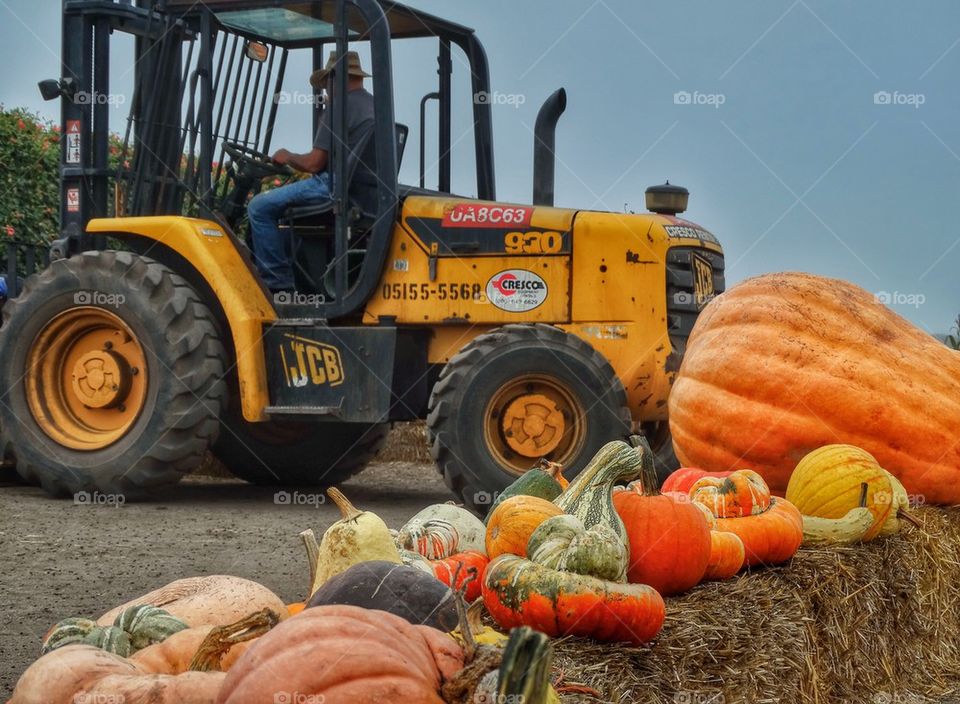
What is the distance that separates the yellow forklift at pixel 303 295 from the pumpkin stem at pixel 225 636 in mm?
5457

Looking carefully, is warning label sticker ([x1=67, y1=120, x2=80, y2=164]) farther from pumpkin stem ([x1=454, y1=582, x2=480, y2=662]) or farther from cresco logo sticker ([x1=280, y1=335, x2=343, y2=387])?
pumpkin stem ([x1=454, y1=582, x2=480, y2=662])

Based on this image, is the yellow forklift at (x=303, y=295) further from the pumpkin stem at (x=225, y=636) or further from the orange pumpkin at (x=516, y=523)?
the pumpkin stem at (x=225, y=636)

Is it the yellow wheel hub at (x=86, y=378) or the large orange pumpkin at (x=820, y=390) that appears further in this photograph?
the yellow wheel hub at (x=86, y=378)

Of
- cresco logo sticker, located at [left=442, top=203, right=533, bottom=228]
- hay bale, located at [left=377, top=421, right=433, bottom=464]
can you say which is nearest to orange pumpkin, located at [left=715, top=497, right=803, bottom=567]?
cresco logo sticker, located at [left=442, top=203, right=533, bottom=228]

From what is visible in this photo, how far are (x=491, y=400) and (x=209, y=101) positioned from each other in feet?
8.98

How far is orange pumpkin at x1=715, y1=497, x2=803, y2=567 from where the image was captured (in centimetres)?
426

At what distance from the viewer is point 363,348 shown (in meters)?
8.42

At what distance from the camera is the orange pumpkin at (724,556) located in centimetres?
408

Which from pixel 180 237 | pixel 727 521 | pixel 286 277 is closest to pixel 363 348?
pixel 286 277

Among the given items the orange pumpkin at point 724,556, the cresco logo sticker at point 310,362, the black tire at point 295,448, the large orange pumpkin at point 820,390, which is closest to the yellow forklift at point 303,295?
the cresco logo sticker at point 310,362

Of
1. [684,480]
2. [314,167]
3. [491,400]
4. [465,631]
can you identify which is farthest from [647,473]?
[314,167]

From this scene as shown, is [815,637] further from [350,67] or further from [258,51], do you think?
[258,51]

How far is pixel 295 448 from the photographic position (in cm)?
984

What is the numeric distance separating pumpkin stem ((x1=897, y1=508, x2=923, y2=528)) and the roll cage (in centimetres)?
421
